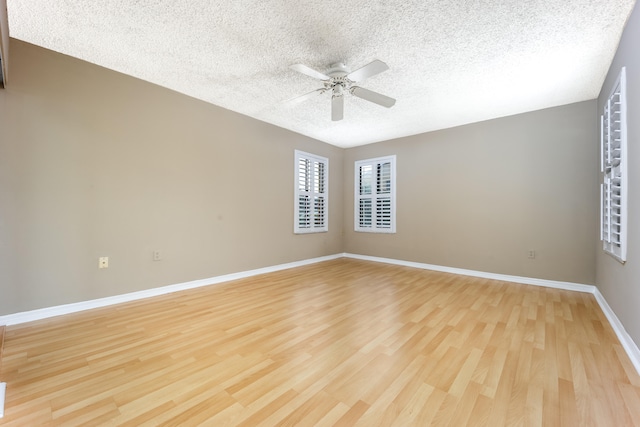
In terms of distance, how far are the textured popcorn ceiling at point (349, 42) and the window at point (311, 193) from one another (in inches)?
68.1

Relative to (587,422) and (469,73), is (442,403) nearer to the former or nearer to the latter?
(587,422)

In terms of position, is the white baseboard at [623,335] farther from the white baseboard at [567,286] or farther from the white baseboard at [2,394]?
the white baseboard at [2,394]

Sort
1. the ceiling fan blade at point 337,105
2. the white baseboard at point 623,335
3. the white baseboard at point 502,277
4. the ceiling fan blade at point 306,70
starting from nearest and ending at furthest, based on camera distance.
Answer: the white baseboard at point 623,335, the ceiling fan blade at point 306,70, the ceiling fan blade at point 337,105, the white baseboard at point 502,277

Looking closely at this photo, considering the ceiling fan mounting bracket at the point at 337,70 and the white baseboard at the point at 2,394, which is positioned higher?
the ceiling fan mounting bracket at the point at 337,70

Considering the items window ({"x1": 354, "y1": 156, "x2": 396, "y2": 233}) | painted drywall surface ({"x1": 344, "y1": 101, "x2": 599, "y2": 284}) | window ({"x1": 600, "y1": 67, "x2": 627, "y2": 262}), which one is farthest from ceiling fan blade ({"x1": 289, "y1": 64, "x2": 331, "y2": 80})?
window ({"x1": 354, "y1": 156, "x2": 396, "y2": 233})

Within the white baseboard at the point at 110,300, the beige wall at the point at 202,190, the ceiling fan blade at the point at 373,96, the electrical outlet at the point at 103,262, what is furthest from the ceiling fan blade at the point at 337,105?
the electrical outlet at the point at 103,262

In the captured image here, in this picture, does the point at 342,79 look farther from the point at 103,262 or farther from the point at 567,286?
the point at 567,286

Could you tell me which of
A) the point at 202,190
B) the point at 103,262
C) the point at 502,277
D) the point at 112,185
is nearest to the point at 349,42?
the point at 202,190

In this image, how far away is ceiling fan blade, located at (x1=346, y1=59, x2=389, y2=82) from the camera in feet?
6.92

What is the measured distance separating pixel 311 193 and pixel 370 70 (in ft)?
10.2

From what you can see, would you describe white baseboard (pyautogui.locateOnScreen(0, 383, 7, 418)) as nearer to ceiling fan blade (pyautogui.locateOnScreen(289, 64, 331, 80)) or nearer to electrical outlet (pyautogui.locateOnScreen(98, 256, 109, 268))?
electrical outlet (pyautogui.locateOnScreen(98, 256, 109, 268))

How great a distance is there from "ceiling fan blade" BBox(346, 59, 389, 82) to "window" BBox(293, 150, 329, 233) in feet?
8.63

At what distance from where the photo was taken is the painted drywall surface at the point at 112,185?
2297 millimetres

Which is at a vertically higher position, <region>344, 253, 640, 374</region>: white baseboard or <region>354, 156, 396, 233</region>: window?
<region>354, 156, 396, 233</region>: window
